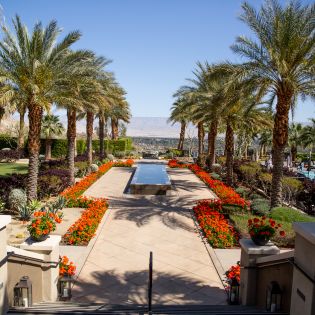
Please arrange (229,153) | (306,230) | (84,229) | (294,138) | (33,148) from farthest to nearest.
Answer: (294,138)
(229,153)
(33,148)
(84,229)
(306,230)

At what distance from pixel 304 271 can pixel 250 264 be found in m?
2.47

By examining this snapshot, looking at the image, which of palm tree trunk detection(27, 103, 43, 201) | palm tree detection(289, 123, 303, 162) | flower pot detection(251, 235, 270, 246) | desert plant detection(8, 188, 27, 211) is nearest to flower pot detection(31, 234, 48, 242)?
flower pot detection(251, 235, 270, 246)

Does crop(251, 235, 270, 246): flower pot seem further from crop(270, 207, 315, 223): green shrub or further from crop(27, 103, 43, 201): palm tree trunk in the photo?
crop(27, 103, 43, 201): palm tree trunk

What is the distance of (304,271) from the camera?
4.59m

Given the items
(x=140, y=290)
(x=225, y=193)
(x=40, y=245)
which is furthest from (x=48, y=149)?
(x=40, y=245)

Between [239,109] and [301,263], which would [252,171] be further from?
[301,263]

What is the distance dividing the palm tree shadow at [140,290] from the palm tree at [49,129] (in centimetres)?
2998

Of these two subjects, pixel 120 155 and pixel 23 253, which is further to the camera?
pixel 120 155

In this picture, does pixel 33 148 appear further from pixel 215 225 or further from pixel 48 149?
pixel 48 149

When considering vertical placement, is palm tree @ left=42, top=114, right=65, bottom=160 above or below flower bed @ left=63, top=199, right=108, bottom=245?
above

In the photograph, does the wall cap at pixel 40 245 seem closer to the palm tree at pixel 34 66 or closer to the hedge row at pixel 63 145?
the palm tree at pixel 34 66

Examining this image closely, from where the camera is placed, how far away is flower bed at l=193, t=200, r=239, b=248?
38.1 feet

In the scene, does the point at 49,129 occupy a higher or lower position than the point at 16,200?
higher

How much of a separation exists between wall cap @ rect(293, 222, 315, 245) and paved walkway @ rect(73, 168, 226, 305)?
372 centimetres
